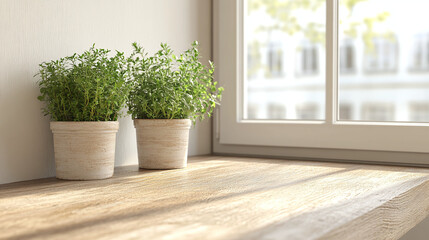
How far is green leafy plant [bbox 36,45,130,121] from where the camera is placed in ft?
3.80

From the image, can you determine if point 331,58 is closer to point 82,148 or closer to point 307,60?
point 82,148

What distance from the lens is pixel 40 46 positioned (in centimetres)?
122

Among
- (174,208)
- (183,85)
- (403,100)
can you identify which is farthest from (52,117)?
(403,100)

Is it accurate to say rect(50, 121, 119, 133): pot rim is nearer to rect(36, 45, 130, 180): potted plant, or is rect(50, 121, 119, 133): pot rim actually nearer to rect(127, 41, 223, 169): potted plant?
rect(36, 45, 130, 180): potted plant

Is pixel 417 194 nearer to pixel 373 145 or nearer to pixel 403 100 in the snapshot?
pixel 373 145

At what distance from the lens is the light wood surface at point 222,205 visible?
675 millimetres

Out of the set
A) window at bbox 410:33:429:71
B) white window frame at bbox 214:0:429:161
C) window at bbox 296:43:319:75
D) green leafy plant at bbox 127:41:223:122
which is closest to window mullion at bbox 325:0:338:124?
white window frame at bbox 214:0:429:161

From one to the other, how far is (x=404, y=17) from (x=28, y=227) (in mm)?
3206

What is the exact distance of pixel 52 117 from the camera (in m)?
1.21

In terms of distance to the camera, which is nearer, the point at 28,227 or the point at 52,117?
the point at 28,227

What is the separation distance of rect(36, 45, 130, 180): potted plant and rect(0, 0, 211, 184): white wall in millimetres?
49

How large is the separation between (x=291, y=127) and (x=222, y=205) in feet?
2.86

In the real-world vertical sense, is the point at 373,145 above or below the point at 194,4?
below

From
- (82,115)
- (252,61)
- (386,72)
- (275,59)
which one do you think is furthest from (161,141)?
(386,72)
